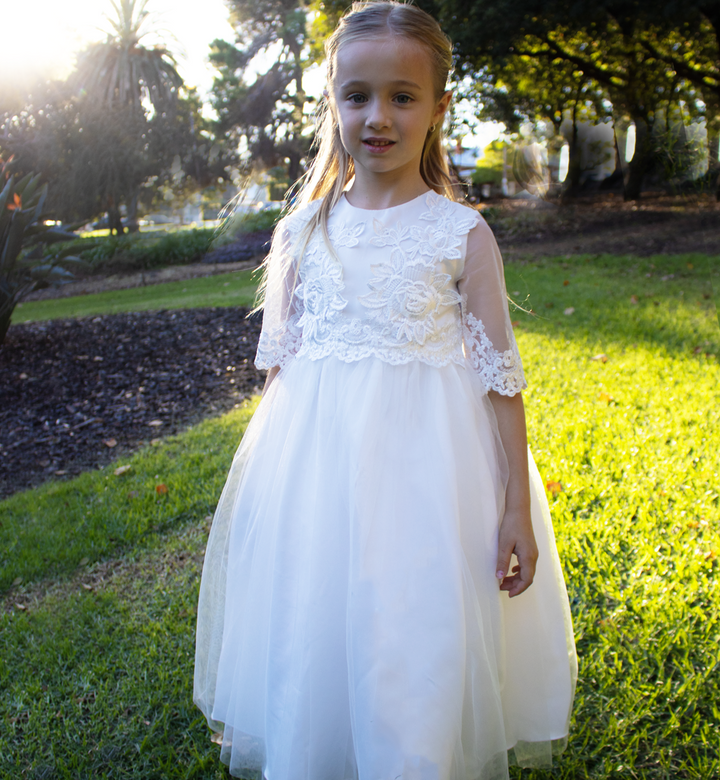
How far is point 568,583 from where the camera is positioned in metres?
2.38

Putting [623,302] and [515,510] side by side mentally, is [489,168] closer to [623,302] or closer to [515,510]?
[623,302]

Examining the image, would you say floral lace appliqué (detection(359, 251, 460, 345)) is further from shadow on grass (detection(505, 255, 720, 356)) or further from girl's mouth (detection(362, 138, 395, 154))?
shadow on grass (detection(505, 255, 720, 356))

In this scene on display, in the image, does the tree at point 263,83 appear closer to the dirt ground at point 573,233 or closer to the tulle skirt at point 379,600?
the dirt ground at point 573,233

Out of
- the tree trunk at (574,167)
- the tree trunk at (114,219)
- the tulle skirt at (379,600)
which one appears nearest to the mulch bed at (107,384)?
the tulle skirt at (379,600)

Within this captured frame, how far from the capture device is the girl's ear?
1.52 metres

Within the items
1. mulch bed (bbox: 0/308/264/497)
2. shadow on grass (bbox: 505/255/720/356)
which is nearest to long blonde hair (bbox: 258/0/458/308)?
shadow on grass (bbox: 505/255/720/356)

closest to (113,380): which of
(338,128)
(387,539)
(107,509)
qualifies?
(107,509)

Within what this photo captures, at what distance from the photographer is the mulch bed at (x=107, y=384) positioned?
3.91m

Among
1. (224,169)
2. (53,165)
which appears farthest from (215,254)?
(224,169)

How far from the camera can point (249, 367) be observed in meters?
5.32

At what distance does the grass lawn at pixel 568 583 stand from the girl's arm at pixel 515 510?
0.51 m

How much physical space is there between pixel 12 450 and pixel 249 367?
6.42 feet

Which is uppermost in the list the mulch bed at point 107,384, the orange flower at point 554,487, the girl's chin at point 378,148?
the girl's chin at point 378,148

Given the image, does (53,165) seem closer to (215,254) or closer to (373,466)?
(215,254)
